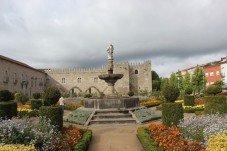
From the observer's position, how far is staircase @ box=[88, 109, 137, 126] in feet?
37.6

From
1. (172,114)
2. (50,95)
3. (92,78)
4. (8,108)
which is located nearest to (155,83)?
(92,78)

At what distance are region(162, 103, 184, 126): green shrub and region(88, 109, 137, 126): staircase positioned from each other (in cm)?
300

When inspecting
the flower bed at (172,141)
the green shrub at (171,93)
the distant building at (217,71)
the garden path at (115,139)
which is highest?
the distant building at (217,71)

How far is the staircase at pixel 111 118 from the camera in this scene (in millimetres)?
11469

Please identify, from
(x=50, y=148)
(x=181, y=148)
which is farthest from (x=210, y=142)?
(x=50, y=148)

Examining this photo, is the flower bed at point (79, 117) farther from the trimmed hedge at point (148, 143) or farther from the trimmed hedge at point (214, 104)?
the trimmed hedge at point (214, 104)

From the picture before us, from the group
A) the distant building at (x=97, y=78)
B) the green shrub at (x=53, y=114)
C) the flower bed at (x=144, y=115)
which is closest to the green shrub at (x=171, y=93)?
the flower bed at (x=144, y=115)

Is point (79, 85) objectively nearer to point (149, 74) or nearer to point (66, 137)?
point (149, 74)

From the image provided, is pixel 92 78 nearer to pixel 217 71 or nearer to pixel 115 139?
pixel 217 71

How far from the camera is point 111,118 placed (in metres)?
11.8

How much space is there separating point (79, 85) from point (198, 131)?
40.0 metres

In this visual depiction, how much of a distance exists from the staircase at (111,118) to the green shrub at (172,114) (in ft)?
9.84

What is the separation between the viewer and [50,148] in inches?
251

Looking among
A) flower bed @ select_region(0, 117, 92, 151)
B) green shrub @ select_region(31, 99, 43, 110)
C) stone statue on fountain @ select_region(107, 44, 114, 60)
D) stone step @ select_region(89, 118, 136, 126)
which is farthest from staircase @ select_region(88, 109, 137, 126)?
green shrub @ select_region(31, 99, 43, 110)
